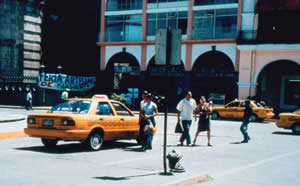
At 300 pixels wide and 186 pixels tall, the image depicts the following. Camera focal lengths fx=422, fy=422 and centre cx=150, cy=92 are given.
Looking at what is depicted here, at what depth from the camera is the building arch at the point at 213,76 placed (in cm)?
3569

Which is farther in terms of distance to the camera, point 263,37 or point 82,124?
point 263,37

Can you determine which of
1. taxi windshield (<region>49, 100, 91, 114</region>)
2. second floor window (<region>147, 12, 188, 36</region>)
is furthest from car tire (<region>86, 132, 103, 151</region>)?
second floor window (<region>147, 12, 188, 36</region>)

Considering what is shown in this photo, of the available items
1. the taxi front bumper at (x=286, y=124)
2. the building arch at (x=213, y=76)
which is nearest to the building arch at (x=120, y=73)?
the building arch at (x=213, y=76)

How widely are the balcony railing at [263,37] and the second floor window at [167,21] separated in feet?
18.7

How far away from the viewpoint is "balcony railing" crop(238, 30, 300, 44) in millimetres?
32094

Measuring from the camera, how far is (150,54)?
3822cm

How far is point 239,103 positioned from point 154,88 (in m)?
12.5

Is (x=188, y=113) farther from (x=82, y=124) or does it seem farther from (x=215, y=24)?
(x=215, y=24)

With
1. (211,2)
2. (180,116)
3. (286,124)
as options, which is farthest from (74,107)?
→ (211,2)

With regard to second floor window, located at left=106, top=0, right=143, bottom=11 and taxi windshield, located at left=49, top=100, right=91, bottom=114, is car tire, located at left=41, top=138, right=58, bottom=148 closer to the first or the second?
taxi windshield, located at left=49, top=100, right=91, bottom=114

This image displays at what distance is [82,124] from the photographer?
11.0 m

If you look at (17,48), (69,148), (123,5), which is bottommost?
(69,148)

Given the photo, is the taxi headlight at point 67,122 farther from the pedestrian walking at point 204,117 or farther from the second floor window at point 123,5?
the second floor window at point 123,5

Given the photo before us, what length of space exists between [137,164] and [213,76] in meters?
26.9
